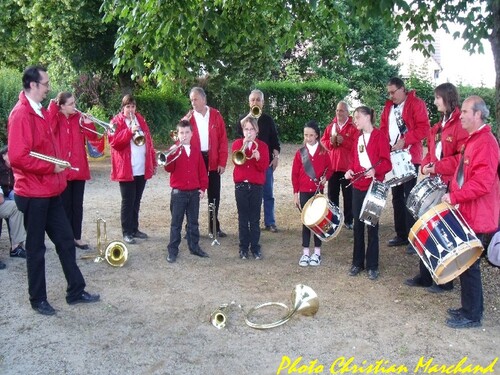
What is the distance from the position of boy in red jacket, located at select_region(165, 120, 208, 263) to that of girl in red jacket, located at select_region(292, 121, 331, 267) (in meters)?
1.16

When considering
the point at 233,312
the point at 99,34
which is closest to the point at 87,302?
the point at 233,312

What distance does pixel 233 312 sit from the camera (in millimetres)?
5453

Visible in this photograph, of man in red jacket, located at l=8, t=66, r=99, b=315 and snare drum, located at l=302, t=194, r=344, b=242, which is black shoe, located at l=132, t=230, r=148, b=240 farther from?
snare drum, located at l=302, t=194, r=344, b=242

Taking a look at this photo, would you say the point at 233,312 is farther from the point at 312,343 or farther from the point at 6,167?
the point at 6,167

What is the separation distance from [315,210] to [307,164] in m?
0.69

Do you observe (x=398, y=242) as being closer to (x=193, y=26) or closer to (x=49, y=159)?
(x=193, y=26)

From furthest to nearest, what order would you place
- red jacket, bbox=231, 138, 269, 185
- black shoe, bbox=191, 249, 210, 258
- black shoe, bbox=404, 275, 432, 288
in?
1. black shoe, bbox=191, 249, 210, 258
2. red jacket, bbox=231, 138, 269, 185
3. black shoe, bbox=404, 275, 432, 288

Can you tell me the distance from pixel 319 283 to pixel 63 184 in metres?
2.86

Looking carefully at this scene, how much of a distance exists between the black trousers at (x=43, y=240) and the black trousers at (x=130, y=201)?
1989 mm

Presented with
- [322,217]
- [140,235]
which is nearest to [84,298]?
[140,235]

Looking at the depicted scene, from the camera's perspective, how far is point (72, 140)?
698cm

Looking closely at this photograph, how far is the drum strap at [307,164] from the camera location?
22.1 ft

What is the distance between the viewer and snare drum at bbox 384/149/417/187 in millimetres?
6785

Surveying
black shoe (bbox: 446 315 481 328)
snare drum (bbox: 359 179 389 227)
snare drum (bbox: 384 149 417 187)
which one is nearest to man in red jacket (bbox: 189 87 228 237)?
snare drum (bbox: 384 149 417 187)
